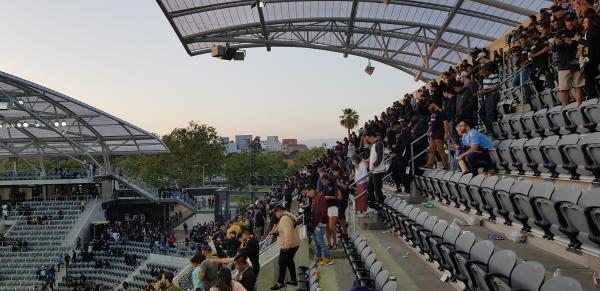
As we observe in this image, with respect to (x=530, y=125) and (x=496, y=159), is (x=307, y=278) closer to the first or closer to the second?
(x=496, y=159)

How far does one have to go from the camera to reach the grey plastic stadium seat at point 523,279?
12.6ft

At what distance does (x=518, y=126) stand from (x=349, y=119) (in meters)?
59.1

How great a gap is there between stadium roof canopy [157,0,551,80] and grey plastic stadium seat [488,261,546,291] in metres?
19.3

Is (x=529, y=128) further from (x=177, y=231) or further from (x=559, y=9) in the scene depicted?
(x=177, y=231)

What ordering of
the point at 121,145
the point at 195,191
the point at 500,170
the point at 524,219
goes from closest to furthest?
the point at 524,219 < the point at 500,170 < the point at 121,145 < the point at 195,191

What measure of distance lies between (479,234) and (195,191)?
50.7 metres

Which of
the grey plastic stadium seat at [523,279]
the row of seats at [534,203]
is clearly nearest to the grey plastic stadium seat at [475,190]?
the row of seats at [534,203]

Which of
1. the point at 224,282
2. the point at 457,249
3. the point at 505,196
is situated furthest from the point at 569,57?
the point at 224,282

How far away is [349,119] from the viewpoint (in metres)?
68.9

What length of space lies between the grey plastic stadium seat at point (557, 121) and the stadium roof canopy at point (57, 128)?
101ft

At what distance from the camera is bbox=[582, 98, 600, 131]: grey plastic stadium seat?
7.14 metres

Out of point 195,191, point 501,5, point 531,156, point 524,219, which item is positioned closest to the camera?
point 524,219

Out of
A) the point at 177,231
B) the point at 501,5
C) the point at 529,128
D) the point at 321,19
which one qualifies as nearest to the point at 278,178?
the point at 177,231

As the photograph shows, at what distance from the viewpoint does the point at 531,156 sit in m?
7.88
